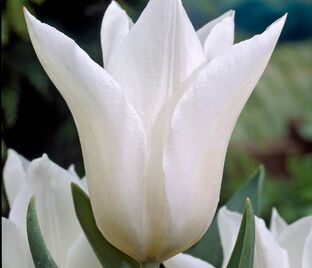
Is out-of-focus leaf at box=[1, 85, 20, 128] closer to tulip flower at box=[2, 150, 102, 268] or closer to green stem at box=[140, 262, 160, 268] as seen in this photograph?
tulip flower at box=[2, 150, 102, 268]

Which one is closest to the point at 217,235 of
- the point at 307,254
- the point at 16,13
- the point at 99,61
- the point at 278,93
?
the point at 307,254

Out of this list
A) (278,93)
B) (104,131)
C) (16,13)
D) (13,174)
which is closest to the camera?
(104,131)

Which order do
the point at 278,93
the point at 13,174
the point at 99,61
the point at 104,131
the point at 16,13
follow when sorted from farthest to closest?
the point at 278,93, the point at 99,61, the point at 16,13, the point at 13,174, the point at 104,131

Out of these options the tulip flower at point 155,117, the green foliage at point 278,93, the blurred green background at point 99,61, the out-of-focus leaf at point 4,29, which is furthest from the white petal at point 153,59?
the green foliage at point 278,93

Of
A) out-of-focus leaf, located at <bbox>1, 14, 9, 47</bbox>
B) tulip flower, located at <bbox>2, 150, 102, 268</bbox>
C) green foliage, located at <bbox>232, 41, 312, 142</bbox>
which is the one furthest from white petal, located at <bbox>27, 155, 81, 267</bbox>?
green foliage, located at <bbox>232, 41, 312, 142</bbox>

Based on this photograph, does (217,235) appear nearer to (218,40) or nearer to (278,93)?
(218,40)
